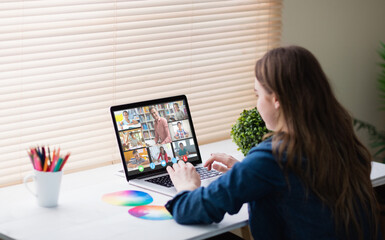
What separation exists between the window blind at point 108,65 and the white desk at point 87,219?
0.93 feet

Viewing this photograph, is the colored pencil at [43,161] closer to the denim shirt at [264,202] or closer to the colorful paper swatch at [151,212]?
the colorful paper swatch at [151,212]

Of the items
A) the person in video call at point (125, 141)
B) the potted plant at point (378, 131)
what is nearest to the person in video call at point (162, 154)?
the person in video call at point (125, 141)

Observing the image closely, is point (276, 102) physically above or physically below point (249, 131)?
above

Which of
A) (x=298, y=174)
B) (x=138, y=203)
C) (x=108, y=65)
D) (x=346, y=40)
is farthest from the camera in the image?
(x=346, y=40)

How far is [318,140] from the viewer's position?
1407 millimetres

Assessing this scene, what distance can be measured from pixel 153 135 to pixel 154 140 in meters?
0.02

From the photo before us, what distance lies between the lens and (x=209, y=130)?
2.59 meters

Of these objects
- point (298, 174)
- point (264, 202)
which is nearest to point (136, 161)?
point (264, 202)

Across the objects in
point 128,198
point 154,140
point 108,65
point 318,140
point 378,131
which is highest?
point 108,65

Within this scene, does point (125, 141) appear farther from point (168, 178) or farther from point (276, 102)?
point (276, 102)

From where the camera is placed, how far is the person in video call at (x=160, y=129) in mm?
2008

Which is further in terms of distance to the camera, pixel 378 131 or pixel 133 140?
pixel 378 131

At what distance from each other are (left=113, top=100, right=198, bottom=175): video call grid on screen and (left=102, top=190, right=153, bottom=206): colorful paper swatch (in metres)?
0.14

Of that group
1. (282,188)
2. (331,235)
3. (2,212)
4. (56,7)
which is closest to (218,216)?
(282,188)
